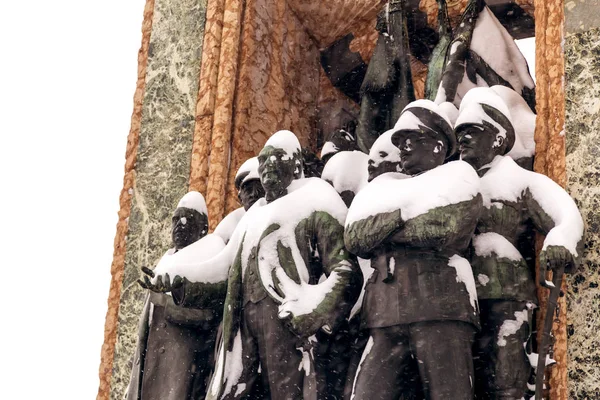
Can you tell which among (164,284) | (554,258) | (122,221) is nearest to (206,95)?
(122,221)

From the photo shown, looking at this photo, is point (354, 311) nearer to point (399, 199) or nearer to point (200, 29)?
point (399, 199)

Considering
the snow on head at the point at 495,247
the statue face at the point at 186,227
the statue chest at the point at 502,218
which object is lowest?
the snow on head at the point at 495,247

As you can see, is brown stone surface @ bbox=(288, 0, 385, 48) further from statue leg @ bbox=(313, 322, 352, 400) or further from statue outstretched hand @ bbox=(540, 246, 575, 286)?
statue outstretched hand @ bbox=(540, 246, 575, 286)

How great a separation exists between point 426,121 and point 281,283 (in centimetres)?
105

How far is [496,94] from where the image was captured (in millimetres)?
6723

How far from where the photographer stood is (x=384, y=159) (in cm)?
655

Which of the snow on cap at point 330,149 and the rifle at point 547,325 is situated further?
the snow on cap at point 330,149

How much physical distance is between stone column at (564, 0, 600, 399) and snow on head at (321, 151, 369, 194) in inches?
Answer: 46.1

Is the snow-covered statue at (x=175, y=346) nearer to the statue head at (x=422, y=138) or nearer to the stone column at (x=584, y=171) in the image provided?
the statue head at (x=422, y=138)

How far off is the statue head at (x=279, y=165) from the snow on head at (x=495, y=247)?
41.4 inches

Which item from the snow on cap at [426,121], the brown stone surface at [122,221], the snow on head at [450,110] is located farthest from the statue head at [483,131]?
the brown stone surface at [122,221]

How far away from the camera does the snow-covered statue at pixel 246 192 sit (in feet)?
22.9

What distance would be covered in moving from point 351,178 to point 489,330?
1.44 metres

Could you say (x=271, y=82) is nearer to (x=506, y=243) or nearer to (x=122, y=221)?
(x=122, y=221)
